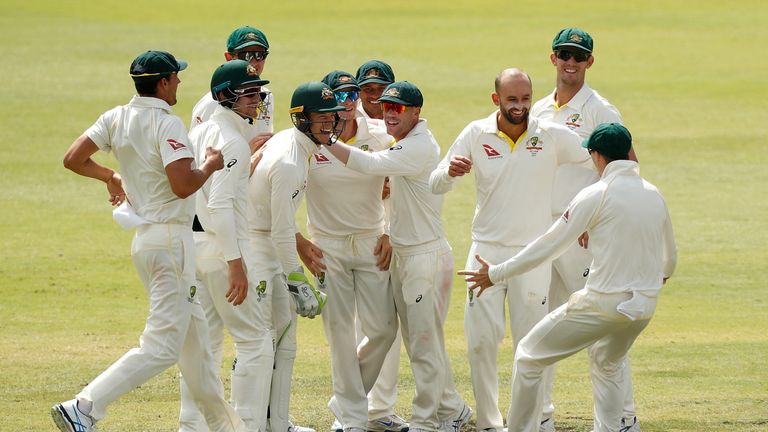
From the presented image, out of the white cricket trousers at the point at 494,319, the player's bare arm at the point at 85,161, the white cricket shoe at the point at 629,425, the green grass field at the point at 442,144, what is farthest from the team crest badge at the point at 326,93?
the white cricket shoe at the point at 629,425

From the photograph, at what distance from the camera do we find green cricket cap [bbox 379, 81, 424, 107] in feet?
26.7

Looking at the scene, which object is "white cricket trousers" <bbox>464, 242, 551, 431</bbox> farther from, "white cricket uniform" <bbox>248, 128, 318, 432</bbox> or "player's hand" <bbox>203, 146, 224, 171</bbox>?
"player's hand" <bbox>203, 146, 224, 171</bbox>

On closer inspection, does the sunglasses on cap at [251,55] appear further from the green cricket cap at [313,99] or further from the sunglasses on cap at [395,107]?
the green cricket cap at [313,99]

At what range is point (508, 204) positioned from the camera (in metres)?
8.12

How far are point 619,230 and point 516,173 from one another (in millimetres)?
Result: 1229

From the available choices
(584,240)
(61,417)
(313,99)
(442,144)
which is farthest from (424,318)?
(442,144)

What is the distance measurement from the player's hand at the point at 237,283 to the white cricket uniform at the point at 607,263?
1488 mm

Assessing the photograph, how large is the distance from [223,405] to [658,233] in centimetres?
261

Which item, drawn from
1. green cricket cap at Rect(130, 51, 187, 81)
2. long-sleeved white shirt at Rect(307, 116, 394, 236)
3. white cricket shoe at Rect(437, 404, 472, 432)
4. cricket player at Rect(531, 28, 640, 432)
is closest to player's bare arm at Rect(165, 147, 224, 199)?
green cricket cap at Rect(130, 51, 187, 81)

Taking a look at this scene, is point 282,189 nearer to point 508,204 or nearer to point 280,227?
point 280,227

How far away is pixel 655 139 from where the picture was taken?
872 inches

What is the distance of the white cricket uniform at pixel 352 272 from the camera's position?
8289mm

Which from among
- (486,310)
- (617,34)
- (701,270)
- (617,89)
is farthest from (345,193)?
(617,34)

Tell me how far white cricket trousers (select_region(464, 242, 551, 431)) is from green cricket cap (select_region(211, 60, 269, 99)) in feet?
6.02
